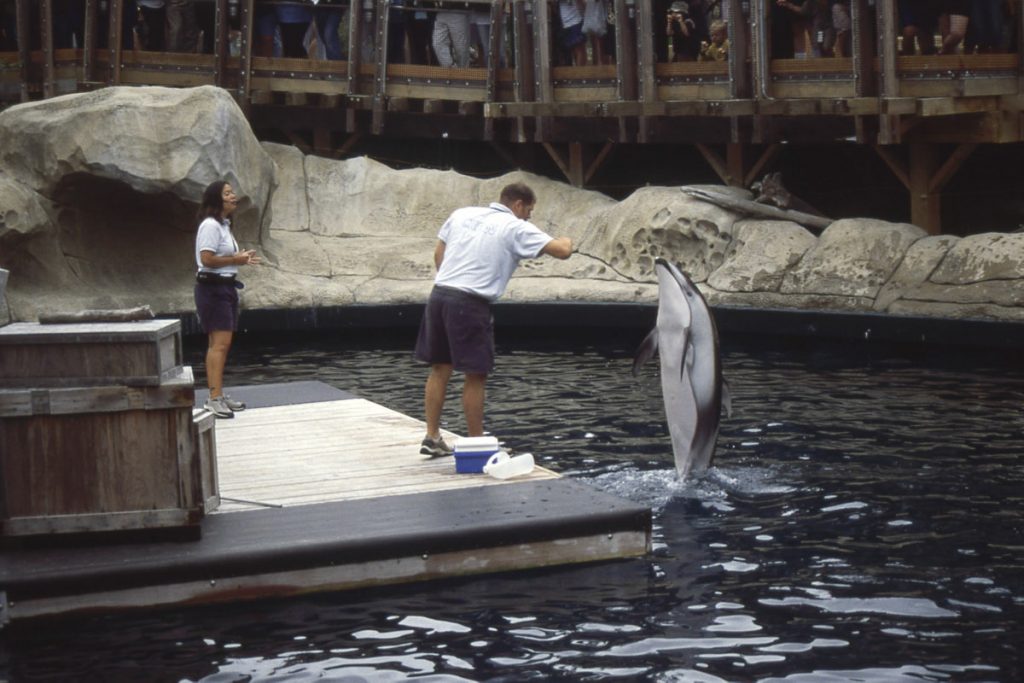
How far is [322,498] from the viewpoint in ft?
26.1

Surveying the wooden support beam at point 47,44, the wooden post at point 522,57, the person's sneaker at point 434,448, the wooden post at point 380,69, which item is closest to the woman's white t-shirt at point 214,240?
the person's sneaker at point 434,448

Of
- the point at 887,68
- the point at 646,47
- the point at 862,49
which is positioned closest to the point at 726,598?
the point at 887,68

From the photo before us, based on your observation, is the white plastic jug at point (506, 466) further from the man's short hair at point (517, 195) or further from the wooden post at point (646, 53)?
the wooden post at point (646, 53)

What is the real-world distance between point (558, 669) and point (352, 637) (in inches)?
37.7

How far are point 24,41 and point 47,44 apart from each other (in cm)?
44

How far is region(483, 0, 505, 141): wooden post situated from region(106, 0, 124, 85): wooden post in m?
5.72

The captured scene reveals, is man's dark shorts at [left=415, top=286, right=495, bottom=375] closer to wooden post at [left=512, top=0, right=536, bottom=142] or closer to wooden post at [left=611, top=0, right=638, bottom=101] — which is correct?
wooden post at [left=611, top=0, right=638, bottom=101]

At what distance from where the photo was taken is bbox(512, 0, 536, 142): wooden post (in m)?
20.7

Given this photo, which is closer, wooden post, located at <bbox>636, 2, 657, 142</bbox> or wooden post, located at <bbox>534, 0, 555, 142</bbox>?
wooden post, located at <bbox>636, 2, 657, 142</bbox>

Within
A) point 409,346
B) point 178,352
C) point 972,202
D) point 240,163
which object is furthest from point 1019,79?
point 178,352

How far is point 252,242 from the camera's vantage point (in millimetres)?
19266

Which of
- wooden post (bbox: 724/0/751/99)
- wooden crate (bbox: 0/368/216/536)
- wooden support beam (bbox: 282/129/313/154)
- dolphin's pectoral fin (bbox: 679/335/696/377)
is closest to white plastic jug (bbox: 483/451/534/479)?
dolphin's pectoral fin (bbox: 679/335/696/377)

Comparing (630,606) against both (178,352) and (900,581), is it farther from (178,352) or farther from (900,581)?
(178,352)

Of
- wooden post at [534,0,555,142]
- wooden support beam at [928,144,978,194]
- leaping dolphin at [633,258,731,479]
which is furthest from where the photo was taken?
wooden post at [534,0,555,142]
